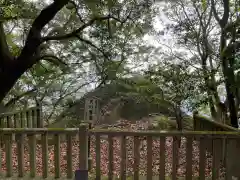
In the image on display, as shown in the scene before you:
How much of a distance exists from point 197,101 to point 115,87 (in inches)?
159

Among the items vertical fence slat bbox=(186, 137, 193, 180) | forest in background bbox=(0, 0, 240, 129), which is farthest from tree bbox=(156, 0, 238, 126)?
vertical fence slat bbox=(186, 137, 193, 180)

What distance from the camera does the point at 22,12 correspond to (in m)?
4.95

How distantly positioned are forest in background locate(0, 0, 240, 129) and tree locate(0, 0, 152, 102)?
0.02m

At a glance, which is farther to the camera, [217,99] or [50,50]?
[50,50]

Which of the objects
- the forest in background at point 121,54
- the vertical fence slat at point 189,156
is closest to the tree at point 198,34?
the forest in background at point 121,54

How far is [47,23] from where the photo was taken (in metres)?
4.72

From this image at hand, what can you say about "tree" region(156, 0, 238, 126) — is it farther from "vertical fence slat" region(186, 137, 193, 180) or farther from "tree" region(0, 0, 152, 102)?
"vertical fence slat" region(186, 137, 193, 180)

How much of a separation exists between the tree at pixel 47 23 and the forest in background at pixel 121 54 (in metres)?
0.02

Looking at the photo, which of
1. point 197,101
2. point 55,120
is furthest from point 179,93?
point 55,120

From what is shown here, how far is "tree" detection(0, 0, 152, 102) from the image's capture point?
13.6 feet

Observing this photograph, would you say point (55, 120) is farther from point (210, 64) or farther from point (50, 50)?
point (210, 64)

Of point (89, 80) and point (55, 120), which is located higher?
point (89, 80)

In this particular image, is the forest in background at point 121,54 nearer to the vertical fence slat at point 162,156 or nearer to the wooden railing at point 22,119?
the wooden railing at point 22,119

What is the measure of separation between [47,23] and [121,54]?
3.67 m
